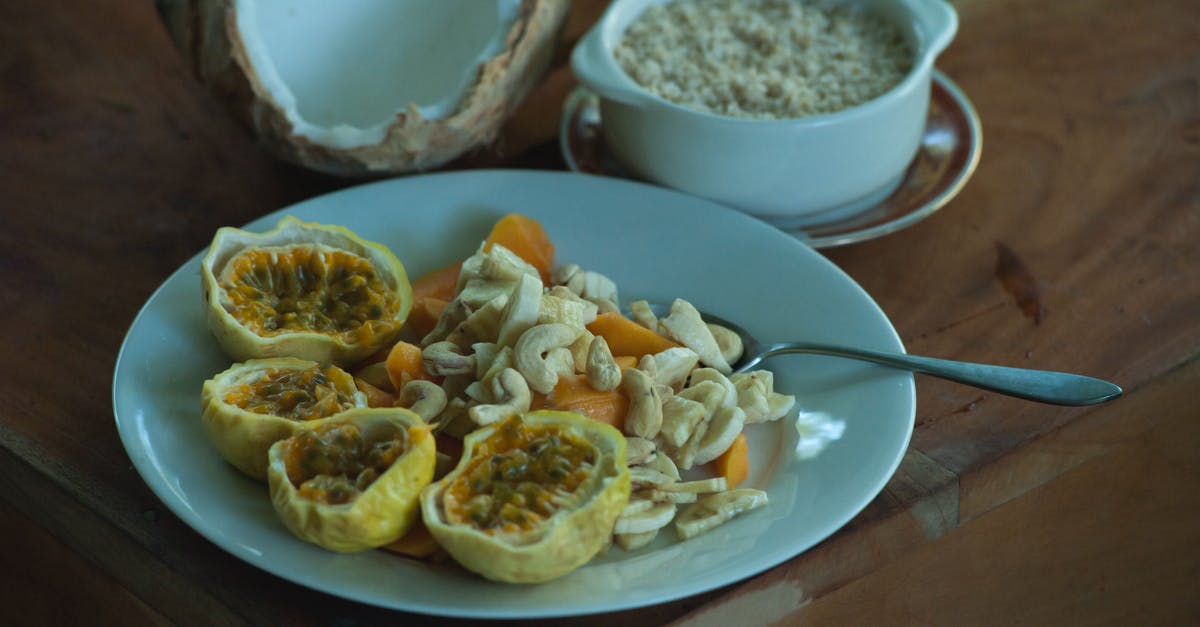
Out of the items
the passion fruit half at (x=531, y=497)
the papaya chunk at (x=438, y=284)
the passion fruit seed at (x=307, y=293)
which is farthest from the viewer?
the papaya chunk at (x=438, y=284)

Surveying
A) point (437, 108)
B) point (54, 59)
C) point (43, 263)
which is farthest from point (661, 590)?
point (54, 59)

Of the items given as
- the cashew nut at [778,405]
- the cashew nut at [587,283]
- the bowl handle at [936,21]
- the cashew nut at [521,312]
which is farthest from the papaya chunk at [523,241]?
the bowl handle at [936,21]

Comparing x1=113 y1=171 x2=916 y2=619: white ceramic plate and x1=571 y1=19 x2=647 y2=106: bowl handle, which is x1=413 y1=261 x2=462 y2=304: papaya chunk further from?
x1=571 y1=19 x2=647 y2=106: bowl handle

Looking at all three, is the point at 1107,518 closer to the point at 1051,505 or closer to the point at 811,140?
the point at 1051,505

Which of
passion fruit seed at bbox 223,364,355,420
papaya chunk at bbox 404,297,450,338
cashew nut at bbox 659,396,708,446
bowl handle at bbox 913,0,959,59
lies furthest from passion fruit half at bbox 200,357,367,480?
bowl handle at bbox 913,0,959,59

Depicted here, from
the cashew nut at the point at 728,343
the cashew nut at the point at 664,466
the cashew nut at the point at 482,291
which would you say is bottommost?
the cashew nut at the point at 728,343

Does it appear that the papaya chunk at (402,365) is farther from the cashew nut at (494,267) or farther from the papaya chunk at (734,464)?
the papaya chunk at (734,464)

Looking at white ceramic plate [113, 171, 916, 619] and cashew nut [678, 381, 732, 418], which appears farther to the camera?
cashew nut [678, 381, 732, 418]
